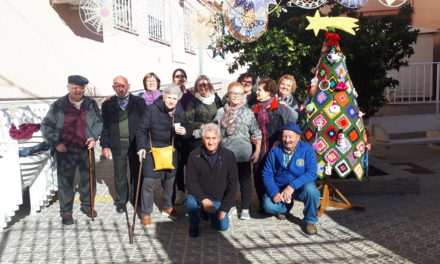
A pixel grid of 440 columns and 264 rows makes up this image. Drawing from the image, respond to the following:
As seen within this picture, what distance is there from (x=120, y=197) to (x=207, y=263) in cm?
182

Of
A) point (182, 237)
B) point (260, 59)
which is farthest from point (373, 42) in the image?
point (182, 237)

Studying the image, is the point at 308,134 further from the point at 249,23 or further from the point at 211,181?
the point at 249,23

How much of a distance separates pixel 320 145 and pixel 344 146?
0.85 ft

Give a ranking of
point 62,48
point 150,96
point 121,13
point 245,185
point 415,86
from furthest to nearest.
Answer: point 415,86, point 121,13, point 62,48, point 150,96, point 245,185

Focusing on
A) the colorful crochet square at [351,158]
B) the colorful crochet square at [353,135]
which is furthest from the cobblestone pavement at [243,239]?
the colorful crochet square at [353,135]

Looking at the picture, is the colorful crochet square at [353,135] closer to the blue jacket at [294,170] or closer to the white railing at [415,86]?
the blue jacket at [294,170]

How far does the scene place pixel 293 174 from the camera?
4031mm

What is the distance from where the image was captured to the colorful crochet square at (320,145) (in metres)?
4.26

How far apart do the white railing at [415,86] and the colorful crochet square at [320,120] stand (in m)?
5.76

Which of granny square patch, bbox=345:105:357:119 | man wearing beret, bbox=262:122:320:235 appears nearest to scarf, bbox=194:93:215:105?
man wearing beret, bbox=262:122:320:235

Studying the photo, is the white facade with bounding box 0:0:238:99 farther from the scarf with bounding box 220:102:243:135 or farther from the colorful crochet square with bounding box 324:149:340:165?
the colorful crochet square with bounding box 324:149:340:165

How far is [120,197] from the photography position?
187 inches

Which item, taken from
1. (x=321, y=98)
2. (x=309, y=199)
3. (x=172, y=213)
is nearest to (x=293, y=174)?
(x=309, y=199)

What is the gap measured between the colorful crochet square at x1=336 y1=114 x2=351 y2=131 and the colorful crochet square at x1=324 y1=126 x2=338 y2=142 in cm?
7
